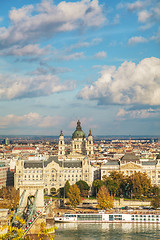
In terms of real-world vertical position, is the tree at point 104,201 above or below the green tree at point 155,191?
below

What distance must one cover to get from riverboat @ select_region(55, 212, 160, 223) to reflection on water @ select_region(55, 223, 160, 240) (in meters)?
1.65

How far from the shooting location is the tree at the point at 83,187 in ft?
350

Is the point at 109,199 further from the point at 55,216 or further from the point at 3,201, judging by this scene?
the point at 3,201

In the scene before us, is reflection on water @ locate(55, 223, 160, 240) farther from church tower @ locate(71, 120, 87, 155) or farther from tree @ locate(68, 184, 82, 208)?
church tower @ locate(71, 120, 87, 155)

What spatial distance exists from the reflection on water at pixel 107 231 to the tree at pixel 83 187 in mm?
24524

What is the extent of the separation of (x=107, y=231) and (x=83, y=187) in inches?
1321

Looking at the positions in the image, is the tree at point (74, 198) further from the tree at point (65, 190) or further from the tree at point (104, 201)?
the tree at point (65, 190)

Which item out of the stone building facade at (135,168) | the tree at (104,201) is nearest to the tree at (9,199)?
the tree at (104,201)

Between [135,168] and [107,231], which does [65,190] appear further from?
[107,231]

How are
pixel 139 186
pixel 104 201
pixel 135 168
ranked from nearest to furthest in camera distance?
pixel 104 201 < pixel 139 186 < pixel 135 168

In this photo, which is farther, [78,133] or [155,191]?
[78,133]

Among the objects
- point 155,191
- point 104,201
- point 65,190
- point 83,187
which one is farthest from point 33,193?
point 155,191

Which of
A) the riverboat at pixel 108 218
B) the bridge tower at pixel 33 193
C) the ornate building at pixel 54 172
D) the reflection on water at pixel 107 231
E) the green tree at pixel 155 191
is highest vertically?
the ornate building at pixel 54 172

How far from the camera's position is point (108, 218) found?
8450cm
